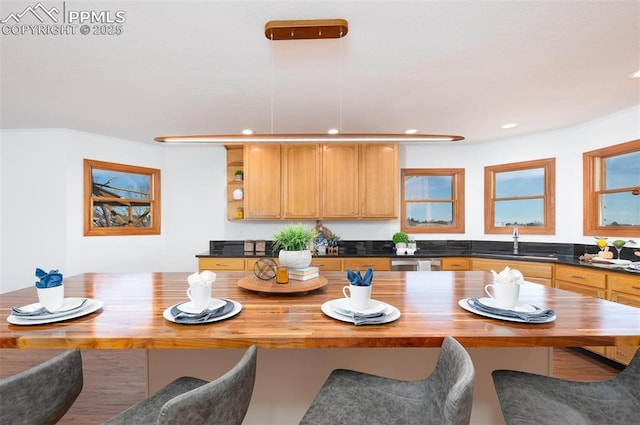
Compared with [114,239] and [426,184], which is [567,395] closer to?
[426,184]

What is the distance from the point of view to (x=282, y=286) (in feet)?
5.32

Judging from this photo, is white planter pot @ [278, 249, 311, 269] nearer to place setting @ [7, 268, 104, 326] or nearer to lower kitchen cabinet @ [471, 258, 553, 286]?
place setting @ [7, 268, 104, 326]

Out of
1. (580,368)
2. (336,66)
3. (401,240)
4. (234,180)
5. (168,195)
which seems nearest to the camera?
(336,66)

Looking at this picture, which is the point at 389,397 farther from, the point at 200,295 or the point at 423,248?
the point at 423,248

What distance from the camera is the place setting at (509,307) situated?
1151 millimetres

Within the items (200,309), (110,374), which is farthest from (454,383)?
(110,374)

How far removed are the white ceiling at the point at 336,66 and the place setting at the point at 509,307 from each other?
1.46 m

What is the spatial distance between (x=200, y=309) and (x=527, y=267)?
3759 mm

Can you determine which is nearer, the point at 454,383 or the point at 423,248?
the point at 454,383

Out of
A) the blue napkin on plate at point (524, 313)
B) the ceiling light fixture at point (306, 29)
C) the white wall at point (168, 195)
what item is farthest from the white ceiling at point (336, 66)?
the blue napkin on plate at point (524, 313)

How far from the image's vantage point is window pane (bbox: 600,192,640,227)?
295 centimetres

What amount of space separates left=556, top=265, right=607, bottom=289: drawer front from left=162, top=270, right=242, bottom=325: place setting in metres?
3.46

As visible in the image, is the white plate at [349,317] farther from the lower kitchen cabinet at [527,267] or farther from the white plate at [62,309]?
the lower kitchen cabinet at [527,267]

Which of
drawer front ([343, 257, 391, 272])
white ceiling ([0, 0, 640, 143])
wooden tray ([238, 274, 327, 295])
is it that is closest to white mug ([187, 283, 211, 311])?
wooden tray ([238, 274, 327, 295])
